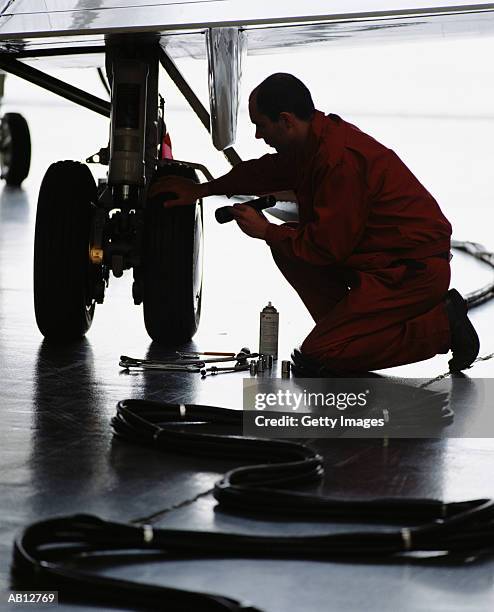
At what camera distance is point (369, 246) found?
12.0 ft

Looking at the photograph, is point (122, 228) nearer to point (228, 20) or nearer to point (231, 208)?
point (231, 208)

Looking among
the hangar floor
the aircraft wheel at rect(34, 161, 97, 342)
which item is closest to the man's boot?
the hangar floor

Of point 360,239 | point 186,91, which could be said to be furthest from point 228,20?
point 186,91

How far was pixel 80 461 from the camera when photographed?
258cm

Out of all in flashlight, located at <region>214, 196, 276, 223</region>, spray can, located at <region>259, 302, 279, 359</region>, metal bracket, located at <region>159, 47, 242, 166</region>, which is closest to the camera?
flashlight, located at <region>214, 196, 276, 223</region>

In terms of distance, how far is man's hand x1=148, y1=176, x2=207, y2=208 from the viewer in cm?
408

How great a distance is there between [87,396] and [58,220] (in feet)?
3.27

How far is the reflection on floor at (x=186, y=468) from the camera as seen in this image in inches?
72.9

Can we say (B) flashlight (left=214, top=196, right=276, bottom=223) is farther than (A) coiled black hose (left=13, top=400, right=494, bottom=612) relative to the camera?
Yes

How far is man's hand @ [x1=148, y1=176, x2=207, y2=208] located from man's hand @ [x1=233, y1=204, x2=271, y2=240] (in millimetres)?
447

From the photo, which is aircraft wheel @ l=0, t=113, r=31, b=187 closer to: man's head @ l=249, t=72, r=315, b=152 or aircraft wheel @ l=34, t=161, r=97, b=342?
aircraft wheel @ l=34, t=161, r=97, b=342

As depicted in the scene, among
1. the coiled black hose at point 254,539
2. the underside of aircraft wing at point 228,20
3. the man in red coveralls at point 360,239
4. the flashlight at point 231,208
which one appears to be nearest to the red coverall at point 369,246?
the man in red coveralls at point 360,239

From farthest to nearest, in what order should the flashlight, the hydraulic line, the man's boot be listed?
the hydraulic line < the man's boot < the flashlight

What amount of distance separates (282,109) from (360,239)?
503 millimetres
